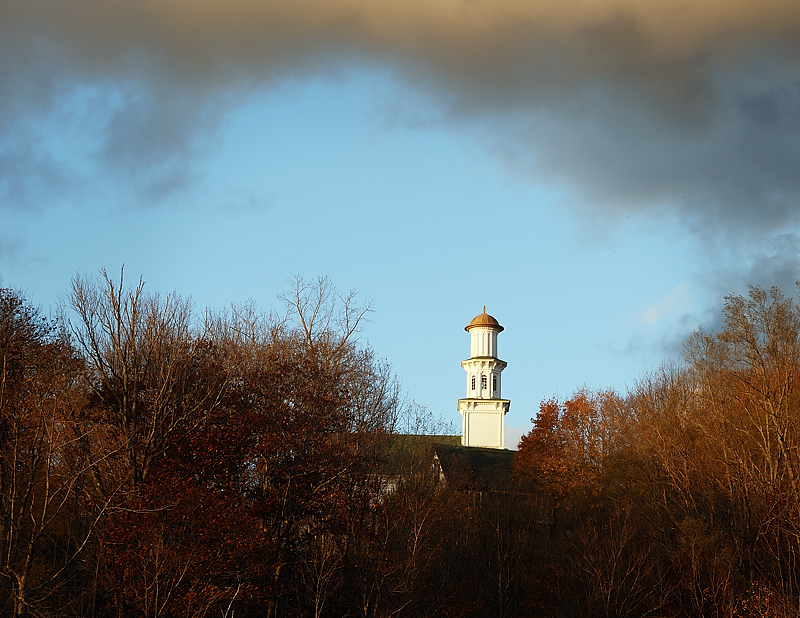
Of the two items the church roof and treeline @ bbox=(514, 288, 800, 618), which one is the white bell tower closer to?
the church roof

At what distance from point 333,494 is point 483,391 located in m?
47.0

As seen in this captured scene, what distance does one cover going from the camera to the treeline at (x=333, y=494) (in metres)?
25.0

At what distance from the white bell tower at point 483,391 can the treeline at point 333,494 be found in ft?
84.4

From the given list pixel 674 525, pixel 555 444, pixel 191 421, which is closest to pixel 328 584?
pixel 191 421

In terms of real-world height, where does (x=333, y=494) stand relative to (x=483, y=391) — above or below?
below

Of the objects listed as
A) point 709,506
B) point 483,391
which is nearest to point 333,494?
point 709,506

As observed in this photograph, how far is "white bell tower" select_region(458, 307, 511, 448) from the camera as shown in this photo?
7538 centimetres

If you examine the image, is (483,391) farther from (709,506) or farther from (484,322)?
(709,506)

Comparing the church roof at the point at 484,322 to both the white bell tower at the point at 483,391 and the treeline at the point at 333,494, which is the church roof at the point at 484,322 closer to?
the white bell tower at the point at 483,391

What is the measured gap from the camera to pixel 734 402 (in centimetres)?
3972

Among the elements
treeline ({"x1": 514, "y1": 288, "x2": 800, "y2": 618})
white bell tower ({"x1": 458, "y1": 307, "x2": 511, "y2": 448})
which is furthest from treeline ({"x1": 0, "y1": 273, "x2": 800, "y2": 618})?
white bell tower ({"x1": 458, "y1": 307, "x2": 511, "y2": 448})

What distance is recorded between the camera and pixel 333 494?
31031 millimetres

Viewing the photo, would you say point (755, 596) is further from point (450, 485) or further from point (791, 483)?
point (450, 485)

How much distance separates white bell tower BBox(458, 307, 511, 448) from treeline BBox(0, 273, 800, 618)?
25716 mm
